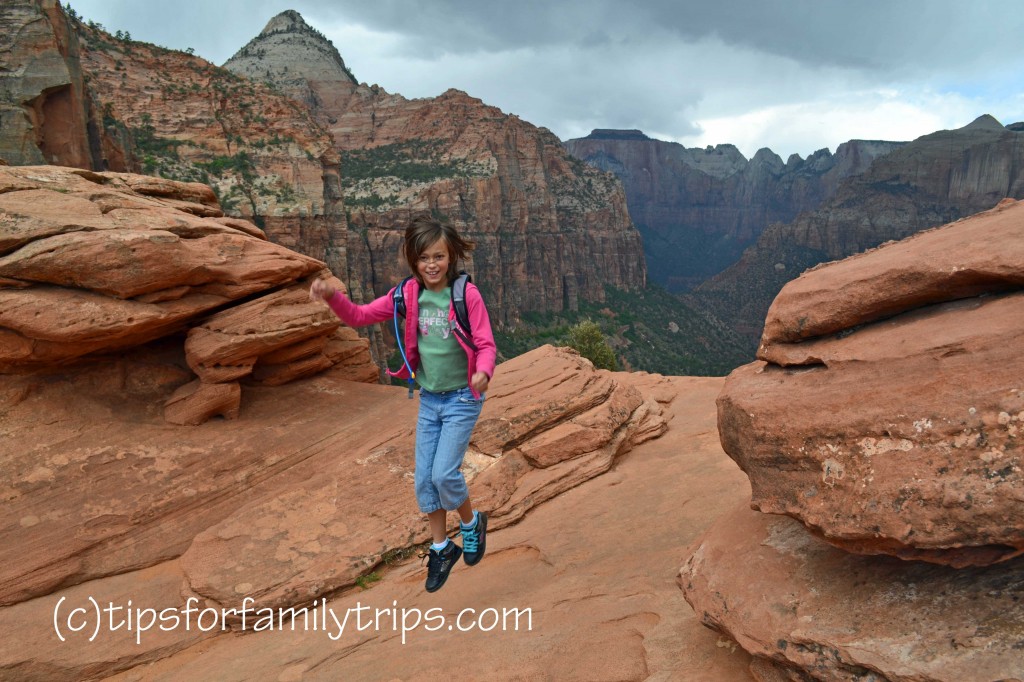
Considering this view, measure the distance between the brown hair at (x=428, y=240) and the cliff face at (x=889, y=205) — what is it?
115 meters

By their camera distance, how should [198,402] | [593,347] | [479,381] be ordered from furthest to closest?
[593,347] < [198,402] < [479,381]

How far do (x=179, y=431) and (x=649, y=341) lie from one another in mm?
95634

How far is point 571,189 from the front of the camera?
123 m

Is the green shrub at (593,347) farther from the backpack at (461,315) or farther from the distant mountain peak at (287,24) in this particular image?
the distant mountain peak at (287,24)

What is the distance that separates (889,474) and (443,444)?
3.40 m

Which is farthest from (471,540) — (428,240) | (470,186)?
(470,186)

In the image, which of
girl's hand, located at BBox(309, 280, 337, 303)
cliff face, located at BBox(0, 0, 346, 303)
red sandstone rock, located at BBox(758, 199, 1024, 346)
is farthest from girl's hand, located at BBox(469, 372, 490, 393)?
cliff face, located at BBox(0, 0, 346, 303)

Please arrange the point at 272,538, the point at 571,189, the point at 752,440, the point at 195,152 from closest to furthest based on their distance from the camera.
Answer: the point at 752,440 < the point at 272,538 < the point at 195,152 < the point at 571,189

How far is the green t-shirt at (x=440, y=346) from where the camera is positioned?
5309 mm

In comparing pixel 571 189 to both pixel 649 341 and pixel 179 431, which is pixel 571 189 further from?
pixel 179 431

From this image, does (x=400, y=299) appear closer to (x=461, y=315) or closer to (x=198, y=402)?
(x=461, y=315)

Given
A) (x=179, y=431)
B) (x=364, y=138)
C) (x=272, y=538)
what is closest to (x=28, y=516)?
(x=179, y=431)

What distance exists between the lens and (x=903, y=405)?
3770mm

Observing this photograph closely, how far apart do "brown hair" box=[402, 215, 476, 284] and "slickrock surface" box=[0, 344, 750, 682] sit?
349 cm
